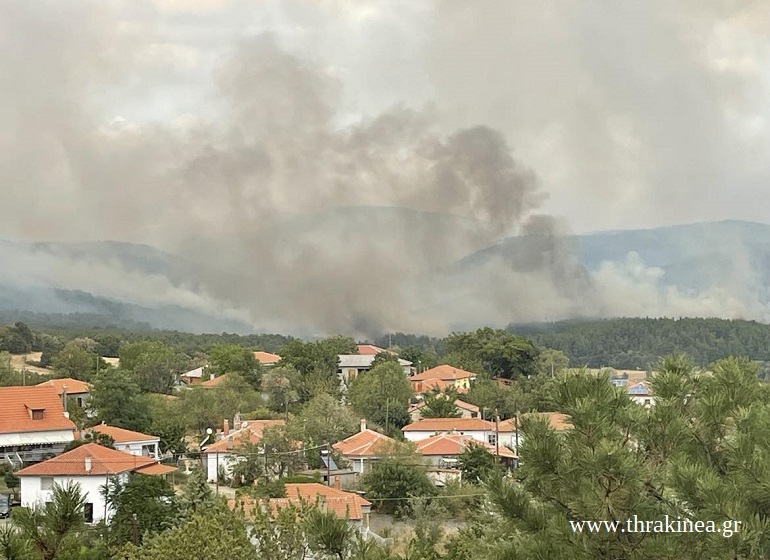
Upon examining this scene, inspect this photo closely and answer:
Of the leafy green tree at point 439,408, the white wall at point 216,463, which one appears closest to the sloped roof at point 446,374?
the leafy green tree at point 439,408

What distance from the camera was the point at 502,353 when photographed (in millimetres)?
34156

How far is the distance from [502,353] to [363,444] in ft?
51.9

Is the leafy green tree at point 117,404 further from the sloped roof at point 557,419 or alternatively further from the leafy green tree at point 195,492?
the sloped roof at point 557,419

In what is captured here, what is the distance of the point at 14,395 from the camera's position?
66.2ft

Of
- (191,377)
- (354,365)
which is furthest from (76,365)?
(354,365)

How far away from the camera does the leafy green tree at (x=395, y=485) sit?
52.9ft

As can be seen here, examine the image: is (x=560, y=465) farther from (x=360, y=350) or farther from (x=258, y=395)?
(x=360, y=350)

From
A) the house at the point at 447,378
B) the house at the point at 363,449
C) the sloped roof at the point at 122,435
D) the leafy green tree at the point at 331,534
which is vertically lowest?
the house at the point at 363,449

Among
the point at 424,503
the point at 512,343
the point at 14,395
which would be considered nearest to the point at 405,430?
the point at 424,503

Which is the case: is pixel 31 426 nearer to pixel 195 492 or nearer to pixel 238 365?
pixel 195 492

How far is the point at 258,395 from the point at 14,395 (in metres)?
8.18

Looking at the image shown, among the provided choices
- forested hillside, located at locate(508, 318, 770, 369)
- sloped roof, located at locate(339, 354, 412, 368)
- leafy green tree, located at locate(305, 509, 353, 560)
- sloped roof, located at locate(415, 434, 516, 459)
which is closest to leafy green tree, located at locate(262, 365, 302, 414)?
sloped roof, located at locate(339, 354, 412, 368)

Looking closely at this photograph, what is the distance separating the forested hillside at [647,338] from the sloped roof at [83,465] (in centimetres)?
2843

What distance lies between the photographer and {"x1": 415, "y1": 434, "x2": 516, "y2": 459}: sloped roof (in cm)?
1909
